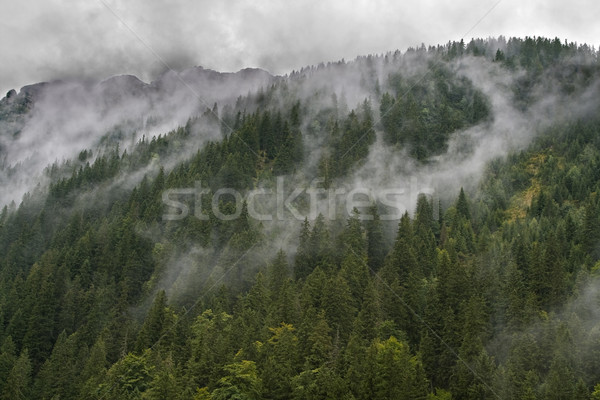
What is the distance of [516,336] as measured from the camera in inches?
3182

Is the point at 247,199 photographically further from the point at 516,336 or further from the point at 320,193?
the point at 516,336

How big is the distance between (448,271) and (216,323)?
3990cm

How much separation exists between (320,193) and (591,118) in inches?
3548

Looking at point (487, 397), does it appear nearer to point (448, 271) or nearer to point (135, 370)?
point (448, 271)

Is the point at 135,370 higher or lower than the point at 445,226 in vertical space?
lower

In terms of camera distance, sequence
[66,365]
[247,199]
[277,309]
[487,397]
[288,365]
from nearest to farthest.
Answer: [487,397] → [288,365] → [277,309] → [66,365] → [247,199]

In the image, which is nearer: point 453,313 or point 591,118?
point 453,313

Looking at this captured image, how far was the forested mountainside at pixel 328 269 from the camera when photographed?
3019 inches

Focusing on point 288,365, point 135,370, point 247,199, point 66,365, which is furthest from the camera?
point 247,199

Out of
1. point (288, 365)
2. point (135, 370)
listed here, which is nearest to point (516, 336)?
point (288, 365)

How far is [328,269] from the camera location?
11081 centimetres

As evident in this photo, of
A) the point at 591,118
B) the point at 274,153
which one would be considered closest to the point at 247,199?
the point at 274,153

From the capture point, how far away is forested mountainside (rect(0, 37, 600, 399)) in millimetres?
76688

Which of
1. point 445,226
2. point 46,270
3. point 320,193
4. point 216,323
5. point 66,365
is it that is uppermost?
point 320,193
